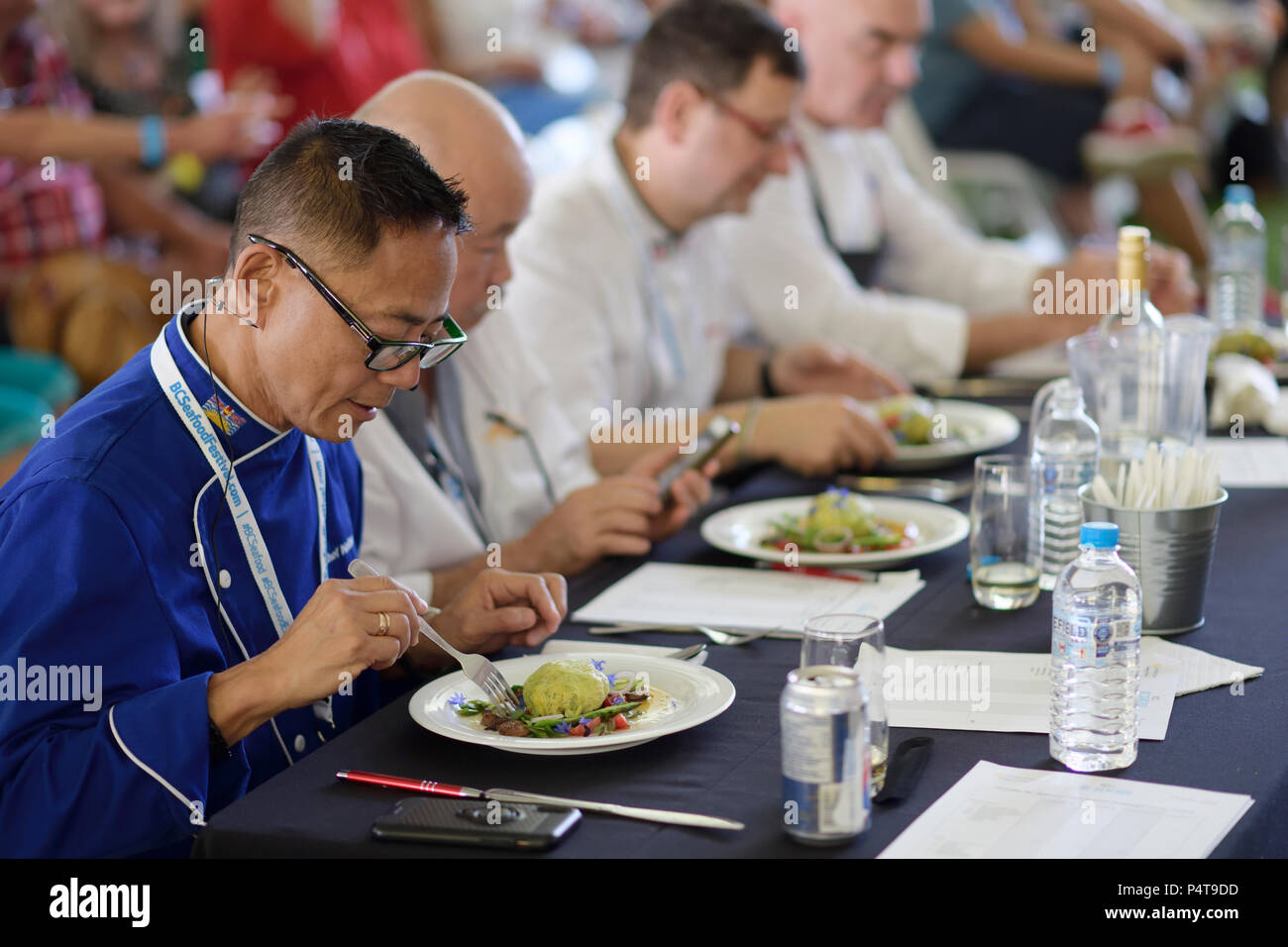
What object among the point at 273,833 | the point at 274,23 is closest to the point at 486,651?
the point at 273,833

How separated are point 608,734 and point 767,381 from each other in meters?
1.82

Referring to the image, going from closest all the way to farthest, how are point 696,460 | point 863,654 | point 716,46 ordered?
point 863,654
point 696,460
point 716,46

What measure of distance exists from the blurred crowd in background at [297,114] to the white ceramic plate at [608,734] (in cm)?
115

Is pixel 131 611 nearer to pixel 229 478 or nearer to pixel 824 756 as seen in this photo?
pixel 229 478

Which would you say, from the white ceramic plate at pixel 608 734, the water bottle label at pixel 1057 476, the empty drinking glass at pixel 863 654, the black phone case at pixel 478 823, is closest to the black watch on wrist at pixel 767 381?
the water bottle label at pixel 1057 476

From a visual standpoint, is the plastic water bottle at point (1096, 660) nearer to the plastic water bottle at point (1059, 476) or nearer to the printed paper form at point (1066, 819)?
the printed paper form at point (1066, 819)

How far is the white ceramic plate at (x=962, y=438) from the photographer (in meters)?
2.34

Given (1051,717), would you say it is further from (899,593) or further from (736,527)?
(736,527)

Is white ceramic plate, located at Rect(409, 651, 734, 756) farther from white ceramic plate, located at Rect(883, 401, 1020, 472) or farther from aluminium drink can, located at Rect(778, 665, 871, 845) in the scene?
white ceramic plate, located at Rect(883, 401, 1020, 472)

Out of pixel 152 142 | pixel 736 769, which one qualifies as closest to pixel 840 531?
pixel 736 769

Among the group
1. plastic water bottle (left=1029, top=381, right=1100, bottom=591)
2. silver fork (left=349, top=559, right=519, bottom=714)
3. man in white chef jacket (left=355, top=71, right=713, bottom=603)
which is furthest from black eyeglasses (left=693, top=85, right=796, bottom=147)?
silver fork (left=349, top=559, right=519, bottom=714)

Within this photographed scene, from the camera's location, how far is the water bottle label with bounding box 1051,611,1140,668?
1242 mm

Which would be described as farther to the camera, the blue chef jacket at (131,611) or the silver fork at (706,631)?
the silver fork at (706,631)

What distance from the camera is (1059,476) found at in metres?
1.77
